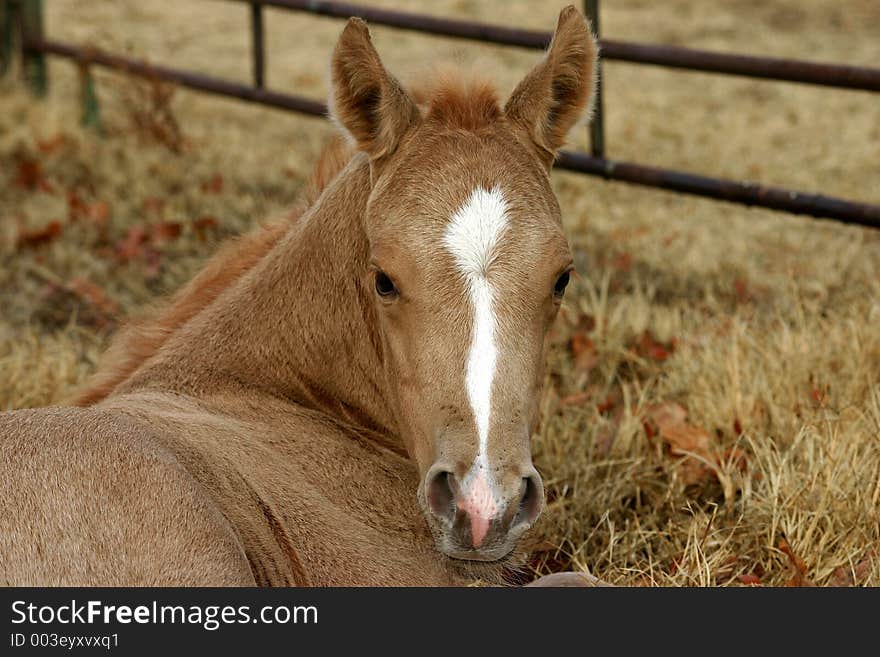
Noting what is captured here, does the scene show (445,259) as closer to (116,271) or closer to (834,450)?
(834,450)

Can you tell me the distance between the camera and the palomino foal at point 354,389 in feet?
8.18

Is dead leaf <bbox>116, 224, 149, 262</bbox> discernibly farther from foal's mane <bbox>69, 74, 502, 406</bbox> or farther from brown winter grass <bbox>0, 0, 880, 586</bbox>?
foal's mane <bbox>69, 74, 502, 406</bbox>

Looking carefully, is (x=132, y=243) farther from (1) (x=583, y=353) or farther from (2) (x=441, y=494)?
(2) (x=441, y=494)

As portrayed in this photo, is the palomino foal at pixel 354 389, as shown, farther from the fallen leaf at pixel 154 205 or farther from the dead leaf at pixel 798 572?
the fallen leaf at pixel 154 205

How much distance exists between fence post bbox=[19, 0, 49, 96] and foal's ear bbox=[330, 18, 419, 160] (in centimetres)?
709

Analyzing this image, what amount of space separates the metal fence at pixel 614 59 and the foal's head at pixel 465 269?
249 centimetres

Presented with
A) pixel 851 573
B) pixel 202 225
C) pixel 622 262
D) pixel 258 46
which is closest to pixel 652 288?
pixel 622 262

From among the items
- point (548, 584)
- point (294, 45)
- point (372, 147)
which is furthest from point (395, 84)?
point (294, 45)

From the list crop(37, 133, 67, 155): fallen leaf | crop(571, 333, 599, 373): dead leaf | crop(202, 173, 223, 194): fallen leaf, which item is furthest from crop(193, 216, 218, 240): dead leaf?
crop(571, 333, 599, 373): dead leaf

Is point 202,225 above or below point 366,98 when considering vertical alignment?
below

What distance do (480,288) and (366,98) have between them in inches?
28.3

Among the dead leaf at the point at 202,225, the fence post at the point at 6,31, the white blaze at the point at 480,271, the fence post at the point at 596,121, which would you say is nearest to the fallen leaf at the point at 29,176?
the dead leaf at the point at 202,225

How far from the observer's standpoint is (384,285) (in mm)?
2867

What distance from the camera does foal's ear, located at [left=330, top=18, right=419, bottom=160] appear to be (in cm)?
296
